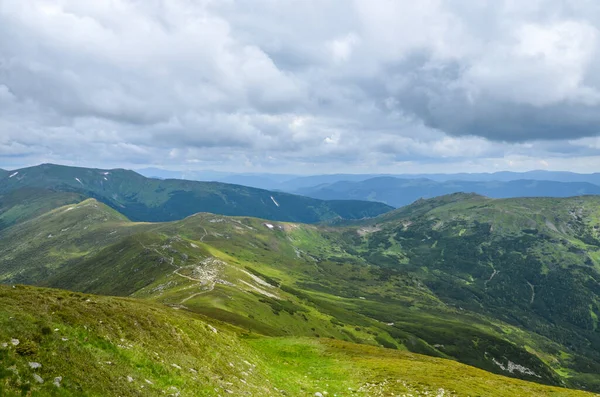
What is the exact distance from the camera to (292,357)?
189 feet

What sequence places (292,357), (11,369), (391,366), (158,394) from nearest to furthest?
(11,369), (158,394), (391,366), (292,357)

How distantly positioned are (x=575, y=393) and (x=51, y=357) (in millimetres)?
71566

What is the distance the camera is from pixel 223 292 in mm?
147875

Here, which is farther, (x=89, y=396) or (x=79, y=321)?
(x=79, y=321)

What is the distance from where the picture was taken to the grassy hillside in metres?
19.6

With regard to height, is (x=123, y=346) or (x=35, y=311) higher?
(x=35, y=311)

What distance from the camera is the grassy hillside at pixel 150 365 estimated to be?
1964 centimetres

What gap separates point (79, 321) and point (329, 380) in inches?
1140

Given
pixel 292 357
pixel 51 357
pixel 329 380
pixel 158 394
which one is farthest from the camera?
pixel 292 357

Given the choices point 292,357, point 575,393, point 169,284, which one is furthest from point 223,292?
point 575,393

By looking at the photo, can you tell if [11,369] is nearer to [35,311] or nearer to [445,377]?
[35,311]

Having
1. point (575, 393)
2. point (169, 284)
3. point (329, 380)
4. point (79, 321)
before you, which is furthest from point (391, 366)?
point (169, 284)

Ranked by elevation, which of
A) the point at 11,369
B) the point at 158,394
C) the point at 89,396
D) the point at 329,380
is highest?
the point at 11,369

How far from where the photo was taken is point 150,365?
1059 inches
